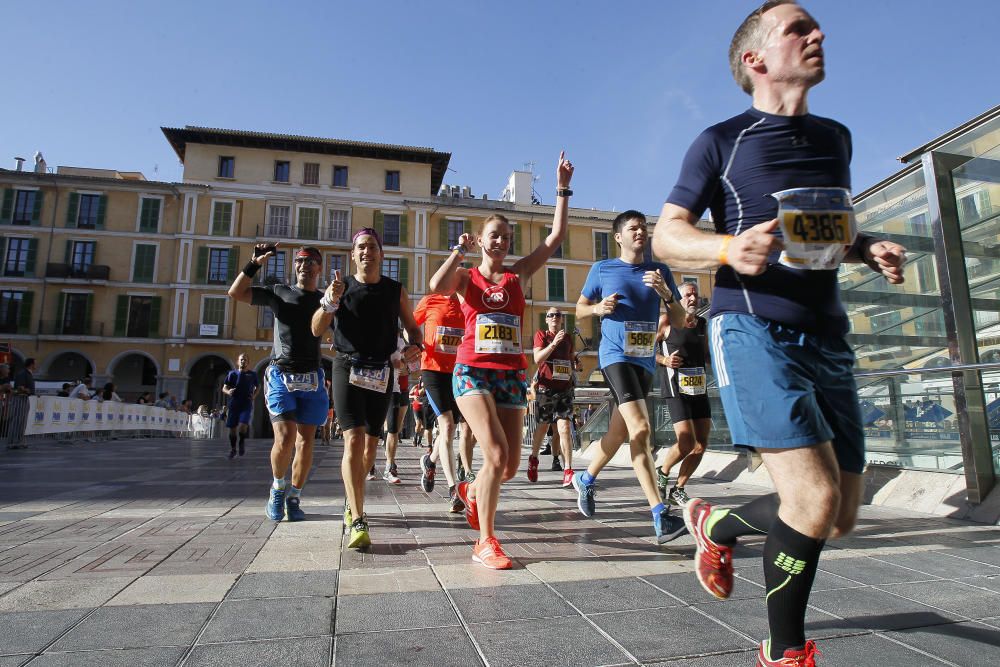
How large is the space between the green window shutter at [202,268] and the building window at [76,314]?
20.4ft

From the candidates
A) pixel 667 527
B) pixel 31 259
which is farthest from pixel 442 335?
pixel 31 259

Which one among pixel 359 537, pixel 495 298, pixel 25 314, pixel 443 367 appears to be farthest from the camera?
pixel 25 314

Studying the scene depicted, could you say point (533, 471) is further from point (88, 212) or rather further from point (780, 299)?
point (88, 212)

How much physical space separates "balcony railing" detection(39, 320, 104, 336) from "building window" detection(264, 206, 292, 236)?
1115cm

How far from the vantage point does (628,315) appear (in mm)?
4395

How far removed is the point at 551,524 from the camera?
4375mm

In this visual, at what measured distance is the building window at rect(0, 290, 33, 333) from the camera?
36.6m

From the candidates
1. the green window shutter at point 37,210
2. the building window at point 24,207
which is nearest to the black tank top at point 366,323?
the green window shutter at point 37,210

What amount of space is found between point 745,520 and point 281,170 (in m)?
43.0

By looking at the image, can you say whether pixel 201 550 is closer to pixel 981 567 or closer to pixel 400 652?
pixel 400 652

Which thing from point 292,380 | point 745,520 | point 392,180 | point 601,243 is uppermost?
point 392,180

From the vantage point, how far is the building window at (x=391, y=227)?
4106 cm

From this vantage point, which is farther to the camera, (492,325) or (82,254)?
(82,254)

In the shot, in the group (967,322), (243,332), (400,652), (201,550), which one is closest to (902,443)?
(967,322)
